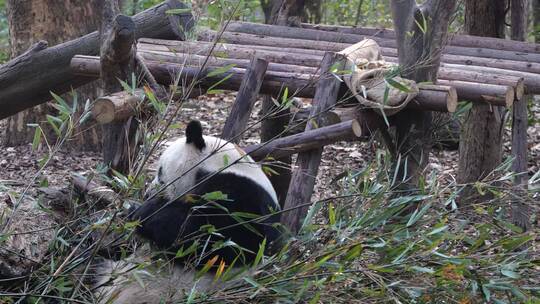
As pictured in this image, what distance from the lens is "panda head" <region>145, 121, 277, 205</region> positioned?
3.61 meters

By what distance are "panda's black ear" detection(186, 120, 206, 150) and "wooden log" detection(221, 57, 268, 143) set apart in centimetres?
61

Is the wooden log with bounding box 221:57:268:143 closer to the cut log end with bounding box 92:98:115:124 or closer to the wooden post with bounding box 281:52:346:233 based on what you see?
the wooden post with bounding box 281:52:346:233

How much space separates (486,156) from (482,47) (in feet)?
2.65

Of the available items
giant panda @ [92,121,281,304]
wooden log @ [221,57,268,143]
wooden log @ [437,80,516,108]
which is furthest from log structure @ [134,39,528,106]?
giant panda @ [92,121,281,304]

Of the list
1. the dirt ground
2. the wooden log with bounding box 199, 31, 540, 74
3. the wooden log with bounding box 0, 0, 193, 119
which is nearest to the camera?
the wooden log with bounding box 0, 0, 193, 119

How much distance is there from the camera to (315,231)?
3.36 metres

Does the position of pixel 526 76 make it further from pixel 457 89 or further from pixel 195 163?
pixel 195 163

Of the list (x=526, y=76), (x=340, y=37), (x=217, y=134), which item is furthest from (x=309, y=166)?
(x=217, y=134)

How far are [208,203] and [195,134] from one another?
1.41 feet

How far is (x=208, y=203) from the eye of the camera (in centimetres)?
329

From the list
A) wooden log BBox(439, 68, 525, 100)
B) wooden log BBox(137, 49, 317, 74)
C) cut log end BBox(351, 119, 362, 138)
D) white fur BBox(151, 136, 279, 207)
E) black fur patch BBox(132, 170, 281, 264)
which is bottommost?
black fur patch BBox(132, 170, 281, 264)

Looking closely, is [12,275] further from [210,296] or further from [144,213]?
[210,296]

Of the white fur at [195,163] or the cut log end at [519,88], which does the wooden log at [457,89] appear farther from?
the white fur at [195,163]

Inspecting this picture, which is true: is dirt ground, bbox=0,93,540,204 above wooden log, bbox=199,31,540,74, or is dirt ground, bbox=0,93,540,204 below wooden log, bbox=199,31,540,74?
below
